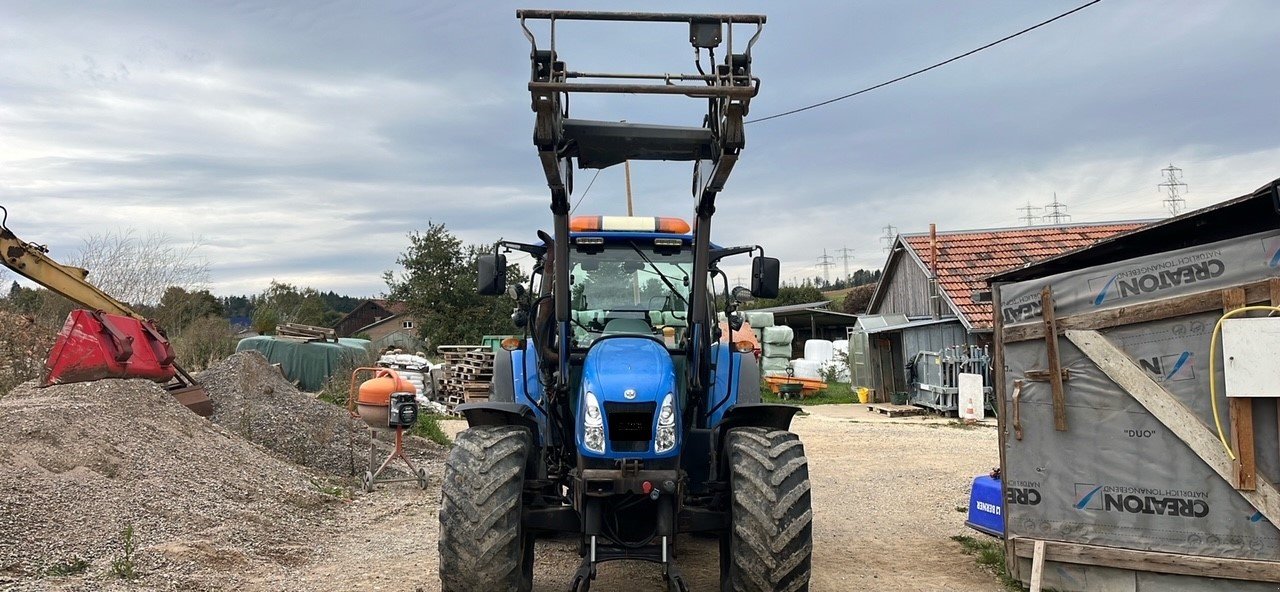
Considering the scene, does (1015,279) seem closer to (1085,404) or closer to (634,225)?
(1085,404)

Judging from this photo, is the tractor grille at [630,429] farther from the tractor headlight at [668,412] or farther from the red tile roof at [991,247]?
the red tile roof at [991,247]

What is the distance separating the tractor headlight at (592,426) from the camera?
193 inches

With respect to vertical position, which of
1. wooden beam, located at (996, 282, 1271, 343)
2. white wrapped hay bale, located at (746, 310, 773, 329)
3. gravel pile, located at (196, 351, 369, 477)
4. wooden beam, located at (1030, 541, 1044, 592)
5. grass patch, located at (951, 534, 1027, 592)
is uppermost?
white wrapped hay bale, located at (746, 310, 773, 329)

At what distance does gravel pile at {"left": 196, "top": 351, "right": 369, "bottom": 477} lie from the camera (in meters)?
11.1

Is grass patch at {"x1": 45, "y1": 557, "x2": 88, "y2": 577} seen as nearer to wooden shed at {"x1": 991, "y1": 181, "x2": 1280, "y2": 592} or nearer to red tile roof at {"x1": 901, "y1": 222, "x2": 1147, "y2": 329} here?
wooden shed at {"x1": 991, "y1": 181, "x2": 1280, "y2": 592}

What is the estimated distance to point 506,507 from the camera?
4871 millimetres

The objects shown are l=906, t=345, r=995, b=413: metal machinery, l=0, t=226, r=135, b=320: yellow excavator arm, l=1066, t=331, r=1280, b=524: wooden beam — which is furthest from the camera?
l=906, t=345, r=995, b=413: metal machinery

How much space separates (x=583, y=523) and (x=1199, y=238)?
4.28 m

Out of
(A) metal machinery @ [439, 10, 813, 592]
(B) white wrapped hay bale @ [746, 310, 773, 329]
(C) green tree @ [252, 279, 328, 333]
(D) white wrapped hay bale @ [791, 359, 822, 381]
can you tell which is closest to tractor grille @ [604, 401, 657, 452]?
(A) metal machinery @ [439, 10, 813, 592]

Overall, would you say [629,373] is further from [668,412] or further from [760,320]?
[760,320]

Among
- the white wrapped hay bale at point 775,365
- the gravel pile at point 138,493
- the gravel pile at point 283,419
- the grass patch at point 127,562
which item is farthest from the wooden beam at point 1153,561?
the white wrapped hay bale at point 775,365

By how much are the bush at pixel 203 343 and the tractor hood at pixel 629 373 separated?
1853cm

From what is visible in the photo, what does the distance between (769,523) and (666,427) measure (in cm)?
71

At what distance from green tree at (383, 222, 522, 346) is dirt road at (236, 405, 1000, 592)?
24914 mm
